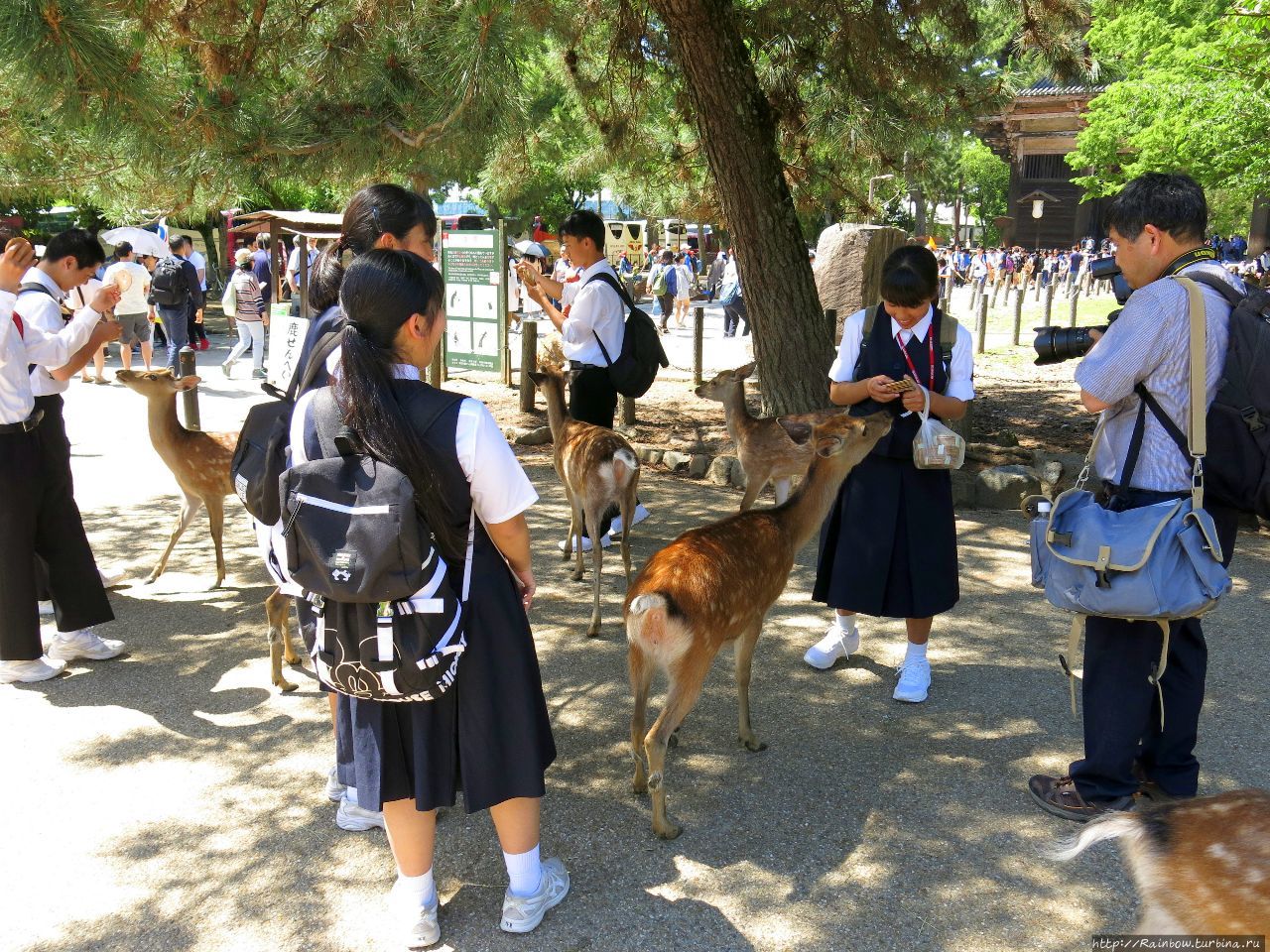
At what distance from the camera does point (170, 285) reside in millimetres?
12961

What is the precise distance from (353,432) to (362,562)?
0.30 meters

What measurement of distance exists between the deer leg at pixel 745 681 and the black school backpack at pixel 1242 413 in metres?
1.61

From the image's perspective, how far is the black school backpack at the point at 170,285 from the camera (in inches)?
508

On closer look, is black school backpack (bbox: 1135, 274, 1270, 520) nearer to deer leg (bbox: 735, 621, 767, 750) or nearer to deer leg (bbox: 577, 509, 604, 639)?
deer leg (bbox: 735, 621, 767, 750)

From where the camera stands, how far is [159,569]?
5742 mm

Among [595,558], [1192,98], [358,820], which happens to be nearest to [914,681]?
[595,558]

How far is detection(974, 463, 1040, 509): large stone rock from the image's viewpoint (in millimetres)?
7008

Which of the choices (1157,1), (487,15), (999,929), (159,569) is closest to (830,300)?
(487,15)

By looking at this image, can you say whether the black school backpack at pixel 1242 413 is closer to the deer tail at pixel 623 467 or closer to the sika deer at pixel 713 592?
the sika deer at pixel 713 592

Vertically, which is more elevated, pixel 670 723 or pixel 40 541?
pixel 40 541

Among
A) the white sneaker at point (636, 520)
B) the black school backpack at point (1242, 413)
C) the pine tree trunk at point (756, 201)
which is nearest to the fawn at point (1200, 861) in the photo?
the black school backpack at point (1242, 413)

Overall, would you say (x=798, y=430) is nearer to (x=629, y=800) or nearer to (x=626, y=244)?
(x=629, y=800)

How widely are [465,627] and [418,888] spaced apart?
2.50ft

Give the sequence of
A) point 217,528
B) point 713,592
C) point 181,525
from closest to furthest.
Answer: point 713,592
point 217,528
point 181,525
